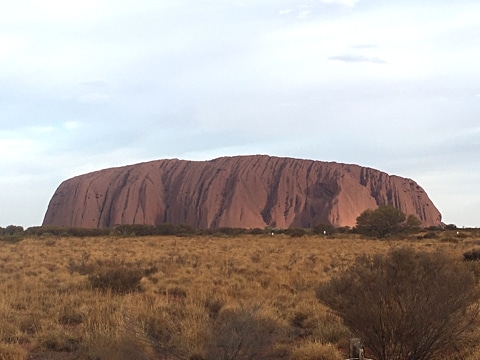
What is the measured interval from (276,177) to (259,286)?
229ft

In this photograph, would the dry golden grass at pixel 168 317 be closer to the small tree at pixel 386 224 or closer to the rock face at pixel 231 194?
the small tree at pixel 386 224

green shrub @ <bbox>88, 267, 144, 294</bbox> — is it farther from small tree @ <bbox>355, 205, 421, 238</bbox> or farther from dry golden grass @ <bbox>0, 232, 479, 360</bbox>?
small tree @ <bbox>355, 205, 421, 238</bbox>

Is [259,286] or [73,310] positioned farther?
[259,286]

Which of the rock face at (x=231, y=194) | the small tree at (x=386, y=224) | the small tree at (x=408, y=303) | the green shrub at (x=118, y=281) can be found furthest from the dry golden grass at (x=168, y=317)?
the rock face at (x=231, y=194)

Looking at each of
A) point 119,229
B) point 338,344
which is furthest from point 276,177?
point 338,344

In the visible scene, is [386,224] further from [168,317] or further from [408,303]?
[408,303]

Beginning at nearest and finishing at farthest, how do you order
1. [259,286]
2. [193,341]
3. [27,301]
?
[193,341] → [27,301] → [259,286]

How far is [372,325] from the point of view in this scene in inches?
242

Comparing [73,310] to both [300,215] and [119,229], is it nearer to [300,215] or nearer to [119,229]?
[119,229]

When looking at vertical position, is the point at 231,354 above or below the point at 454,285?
below

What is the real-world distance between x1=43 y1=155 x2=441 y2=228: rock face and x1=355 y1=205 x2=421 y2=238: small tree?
74.8ft

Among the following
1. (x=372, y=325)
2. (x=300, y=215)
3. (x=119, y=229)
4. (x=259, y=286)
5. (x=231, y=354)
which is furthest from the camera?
(x=300, y=215)

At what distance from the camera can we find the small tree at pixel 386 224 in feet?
159

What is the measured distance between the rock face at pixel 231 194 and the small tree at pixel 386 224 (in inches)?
897
